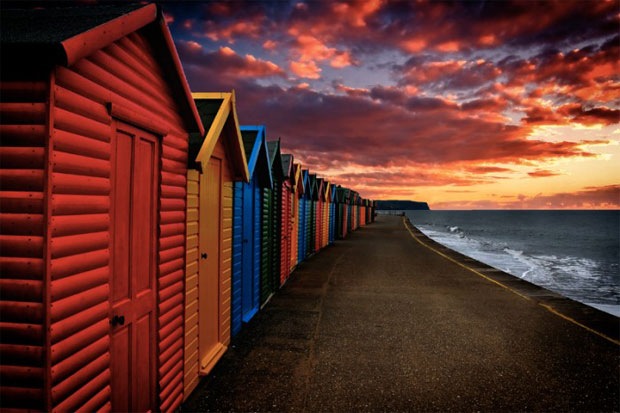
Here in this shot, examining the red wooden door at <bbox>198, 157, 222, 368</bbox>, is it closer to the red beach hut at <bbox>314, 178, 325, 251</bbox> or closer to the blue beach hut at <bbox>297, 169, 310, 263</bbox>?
the blue beach hut at <bbox>297, 169, 310, 263</bbox>

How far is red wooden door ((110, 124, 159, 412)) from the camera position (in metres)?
3.50

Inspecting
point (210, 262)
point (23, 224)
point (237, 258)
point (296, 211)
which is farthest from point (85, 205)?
point (296, 211)

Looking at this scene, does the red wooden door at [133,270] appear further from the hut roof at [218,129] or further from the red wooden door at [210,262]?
the red wooden door at [210,262]

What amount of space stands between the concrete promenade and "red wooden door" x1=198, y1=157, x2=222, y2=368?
461 mm

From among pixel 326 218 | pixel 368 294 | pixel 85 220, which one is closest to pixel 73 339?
pixel 85 220

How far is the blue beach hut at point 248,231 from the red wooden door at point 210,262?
96 centimetres

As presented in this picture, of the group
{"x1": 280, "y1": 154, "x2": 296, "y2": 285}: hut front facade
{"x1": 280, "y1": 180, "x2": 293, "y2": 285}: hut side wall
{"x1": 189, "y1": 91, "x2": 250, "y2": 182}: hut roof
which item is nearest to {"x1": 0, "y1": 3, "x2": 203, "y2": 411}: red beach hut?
{"x1": 189, "y1": 91, "x2": 250, "y2": 182}: hut roof

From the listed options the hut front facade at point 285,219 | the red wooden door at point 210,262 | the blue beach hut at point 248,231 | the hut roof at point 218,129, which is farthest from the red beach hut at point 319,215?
the red wooden door at point 210,262

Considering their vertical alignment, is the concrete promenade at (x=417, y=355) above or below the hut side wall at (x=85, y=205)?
below

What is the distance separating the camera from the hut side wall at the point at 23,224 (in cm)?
252

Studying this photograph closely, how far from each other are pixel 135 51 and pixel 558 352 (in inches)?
314

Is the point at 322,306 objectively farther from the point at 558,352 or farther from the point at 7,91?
the point at 7,91

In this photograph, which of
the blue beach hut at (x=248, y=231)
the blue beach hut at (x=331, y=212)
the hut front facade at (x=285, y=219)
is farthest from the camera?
the blue beach hut at (x=331, y=212)

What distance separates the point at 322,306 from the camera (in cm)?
960
